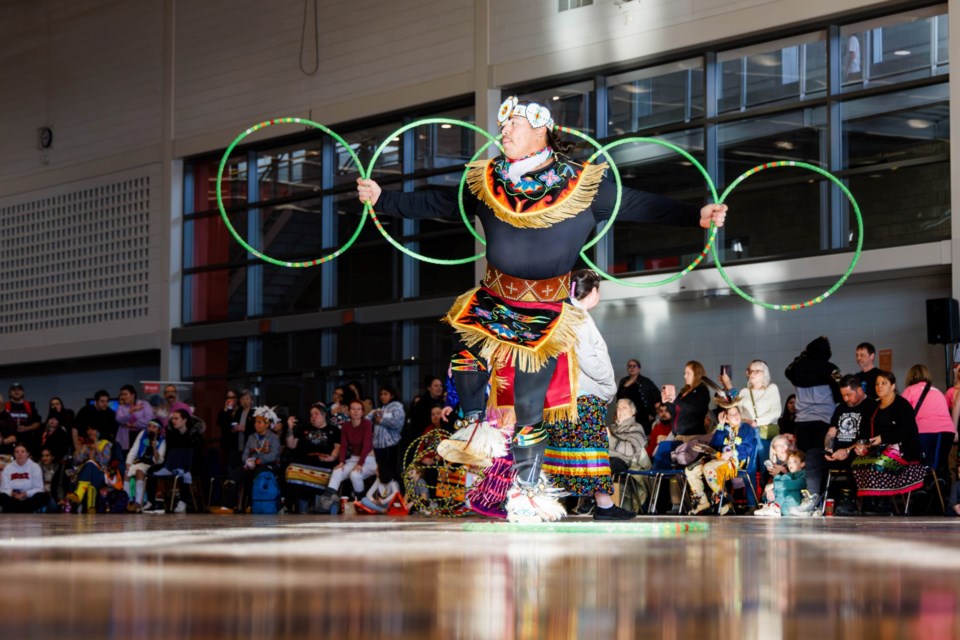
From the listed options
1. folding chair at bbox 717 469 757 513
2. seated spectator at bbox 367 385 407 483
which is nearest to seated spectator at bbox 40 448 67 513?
seated spectator at bbox 367 385 407 483

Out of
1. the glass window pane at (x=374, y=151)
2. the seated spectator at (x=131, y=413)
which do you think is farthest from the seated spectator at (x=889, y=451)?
the seated spectator at (x=131, y=413)

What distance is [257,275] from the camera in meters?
17.9

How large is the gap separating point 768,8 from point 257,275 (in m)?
7.85

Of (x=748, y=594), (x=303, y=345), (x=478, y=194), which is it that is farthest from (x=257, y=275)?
(x=748, y=594)

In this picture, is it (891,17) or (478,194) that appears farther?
(891,17)

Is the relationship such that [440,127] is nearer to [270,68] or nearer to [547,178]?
[270,68]

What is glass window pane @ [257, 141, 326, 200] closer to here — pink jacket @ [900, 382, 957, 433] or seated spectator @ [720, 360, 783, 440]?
seated spectator @ [720, 360, 783, 440]

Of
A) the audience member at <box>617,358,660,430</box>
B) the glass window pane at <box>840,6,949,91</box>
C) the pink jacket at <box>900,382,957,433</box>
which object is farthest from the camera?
the audience member at <box>617,358,660,430</box>

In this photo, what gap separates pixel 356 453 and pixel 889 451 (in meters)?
5.18

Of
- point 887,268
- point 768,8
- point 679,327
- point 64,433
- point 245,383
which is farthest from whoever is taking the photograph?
point 245,383

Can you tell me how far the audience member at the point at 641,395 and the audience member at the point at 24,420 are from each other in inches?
292

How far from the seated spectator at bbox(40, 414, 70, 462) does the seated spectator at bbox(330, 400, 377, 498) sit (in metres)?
4.76

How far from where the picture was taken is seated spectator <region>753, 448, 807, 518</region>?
9.88 m

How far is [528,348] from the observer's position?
5.90 m
